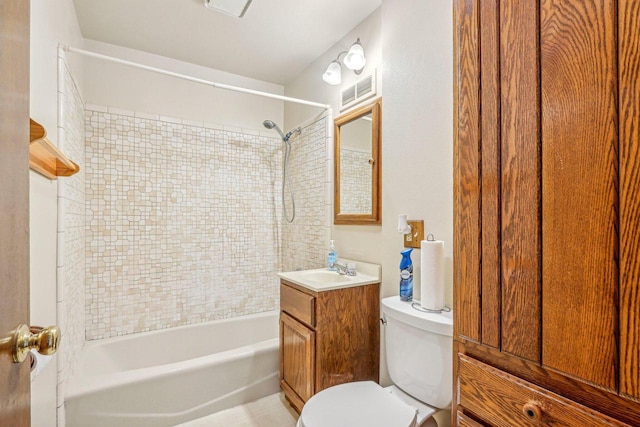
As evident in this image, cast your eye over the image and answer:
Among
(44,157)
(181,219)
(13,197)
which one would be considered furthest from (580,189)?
(181,219)

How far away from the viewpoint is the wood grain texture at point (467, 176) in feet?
2.44

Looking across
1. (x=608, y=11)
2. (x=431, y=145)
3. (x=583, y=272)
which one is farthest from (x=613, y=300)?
(x=431, y=145)

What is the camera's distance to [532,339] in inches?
25.0

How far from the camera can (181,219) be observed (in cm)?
249

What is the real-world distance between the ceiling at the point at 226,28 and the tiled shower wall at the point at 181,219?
0.54 m

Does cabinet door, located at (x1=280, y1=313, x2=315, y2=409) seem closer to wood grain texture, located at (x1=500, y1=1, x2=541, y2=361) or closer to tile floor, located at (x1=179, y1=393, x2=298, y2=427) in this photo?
tile floor, located at (x1=179, y1=393, x2=298, y2=427)

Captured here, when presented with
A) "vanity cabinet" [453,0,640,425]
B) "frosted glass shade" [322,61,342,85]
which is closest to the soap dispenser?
"frosted glass shade" [322,61,342,85]

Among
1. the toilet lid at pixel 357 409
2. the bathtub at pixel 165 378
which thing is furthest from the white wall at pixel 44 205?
the toilet lid at pixel 357 409

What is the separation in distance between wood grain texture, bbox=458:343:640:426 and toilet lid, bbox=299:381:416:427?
1.77ft

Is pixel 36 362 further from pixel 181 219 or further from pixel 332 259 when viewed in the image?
pixel 181 219

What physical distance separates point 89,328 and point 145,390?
2.78 ft

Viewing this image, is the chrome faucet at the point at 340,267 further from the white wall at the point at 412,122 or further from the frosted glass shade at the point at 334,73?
the frosted glass shade at the point at 334,73

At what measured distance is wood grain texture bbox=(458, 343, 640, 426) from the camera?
0.52 metres

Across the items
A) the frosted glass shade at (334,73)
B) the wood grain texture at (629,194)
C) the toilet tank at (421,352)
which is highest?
the frosted glass shade at (334,73)
